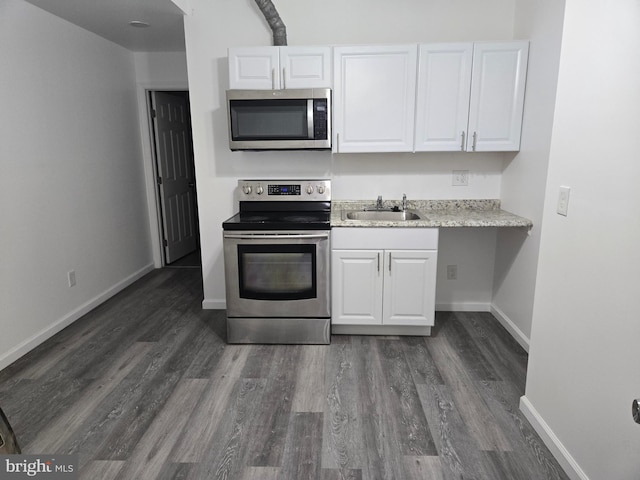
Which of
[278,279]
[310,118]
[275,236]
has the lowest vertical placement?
[278,279]

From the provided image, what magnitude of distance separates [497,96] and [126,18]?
2.84 metres

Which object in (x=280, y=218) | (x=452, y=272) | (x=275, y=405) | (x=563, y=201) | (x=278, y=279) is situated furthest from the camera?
(x=452, y=272)

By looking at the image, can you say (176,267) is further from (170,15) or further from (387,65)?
(387,65)

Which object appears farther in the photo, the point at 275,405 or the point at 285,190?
the point at 285,190

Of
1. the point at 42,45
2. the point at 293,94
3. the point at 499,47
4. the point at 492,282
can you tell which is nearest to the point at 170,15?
the point at 42,45

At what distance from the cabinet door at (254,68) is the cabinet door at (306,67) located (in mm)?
56

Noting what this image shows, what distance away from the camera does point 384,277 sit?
2932 millimetres

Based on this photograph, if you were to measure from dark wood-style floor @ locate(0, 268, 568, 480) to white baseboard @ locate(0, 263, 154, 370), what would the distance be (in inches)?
2.3

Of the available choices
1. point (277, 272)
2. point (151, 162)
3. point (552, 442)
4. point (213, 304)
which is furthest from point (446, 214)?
point (151, 162)

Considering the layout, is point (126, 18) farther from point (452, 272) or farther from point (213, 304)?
point (452, 272)

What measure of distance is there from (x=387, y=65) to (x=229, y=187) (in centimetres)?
154

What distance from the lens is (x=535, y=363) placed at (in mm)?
2076

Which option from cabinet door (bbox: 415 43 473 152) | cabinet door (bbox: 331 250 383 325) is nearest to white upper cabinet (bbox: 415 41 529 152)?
cabinet door (bbox: 415 43 473 152)

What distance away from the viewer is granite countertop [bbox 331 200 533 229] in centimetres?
283
